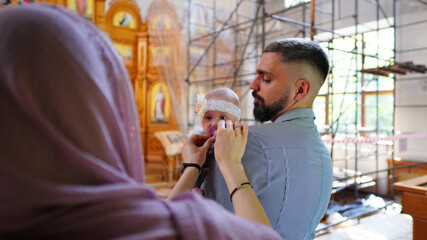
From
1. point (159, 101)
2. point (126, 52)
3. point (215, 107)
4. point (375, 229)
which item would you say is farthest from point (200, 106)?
point (126, 52)

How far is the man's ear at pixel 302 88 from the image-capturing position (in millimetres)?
1244

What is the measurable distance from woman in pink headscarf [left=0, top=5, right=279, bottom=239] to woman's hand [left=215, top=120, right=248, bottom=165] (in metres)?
0.47

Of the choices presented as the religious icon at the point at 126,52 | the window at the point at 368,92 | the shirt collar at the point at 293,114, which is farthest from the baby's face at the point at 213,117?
the religious icon at the point at 126,52

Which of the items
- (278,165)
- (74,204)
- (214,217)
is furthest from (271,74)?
(74,204)

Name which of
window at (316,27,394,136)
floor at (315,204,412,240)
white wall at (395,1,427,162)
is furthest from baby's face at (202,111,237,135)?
white wall at (395,1,427,162)

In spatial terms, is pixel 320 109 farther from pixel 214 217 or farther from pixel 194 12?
pixel 214 217

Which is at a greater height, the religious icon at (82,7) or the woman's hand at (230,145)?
the religious icon at (82,7)

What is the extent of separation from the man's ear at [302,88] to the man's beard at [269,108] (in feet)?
0.16

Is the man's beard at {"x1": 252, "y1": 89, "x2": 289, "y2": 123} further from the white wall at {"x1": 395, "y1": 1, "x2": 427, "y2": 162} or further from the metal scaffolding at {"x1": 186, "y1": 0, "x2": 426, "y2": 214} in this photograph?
the white wall at {"x1": 395, "y1": 1, "x2": 427, "y2": 162}

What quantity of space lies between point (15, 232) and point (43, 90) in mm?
193

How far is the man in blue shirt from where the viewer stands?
104 cm

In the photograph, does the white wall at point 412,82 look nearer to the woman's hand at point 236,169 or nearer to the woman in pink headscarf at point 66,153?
the woman's hand at point 236,169

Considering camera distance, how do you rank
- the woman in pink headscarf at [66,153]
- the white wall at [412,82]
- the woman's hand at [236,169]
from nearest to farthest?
the woman in pink headscarf at [66,153], the woman's hand at [236,169], the white wall at [412,82]

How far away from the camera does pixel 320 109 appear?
30.6ft
